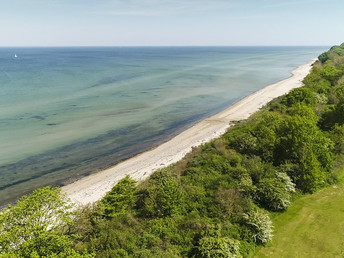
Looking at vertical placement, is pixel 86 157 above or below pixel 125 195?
below

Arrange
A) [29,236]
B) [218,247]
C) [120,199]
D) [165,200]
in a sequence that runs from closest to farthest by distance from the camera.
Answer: [29,236] → [218,247] → [165,200] → [120,199]

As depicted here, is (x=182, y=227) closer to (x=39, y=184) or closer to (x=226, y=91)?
(x=39, y=184)

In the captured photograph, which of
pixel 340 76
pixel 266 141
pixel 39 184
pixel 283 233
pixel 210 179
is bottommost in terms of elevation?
pixel 39 184

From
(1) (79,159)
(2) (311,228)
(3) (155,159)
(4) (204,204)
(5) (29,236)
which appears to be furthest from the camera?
(1) (79,159)

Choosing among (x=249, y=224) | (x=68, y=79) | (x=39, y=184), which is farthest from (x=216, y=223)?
(x=68, y=79)

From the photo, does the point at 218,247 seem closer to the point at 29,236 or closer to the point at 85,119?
the point at 29,236

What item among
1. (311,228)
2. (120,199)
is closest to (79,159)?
(120,199)
